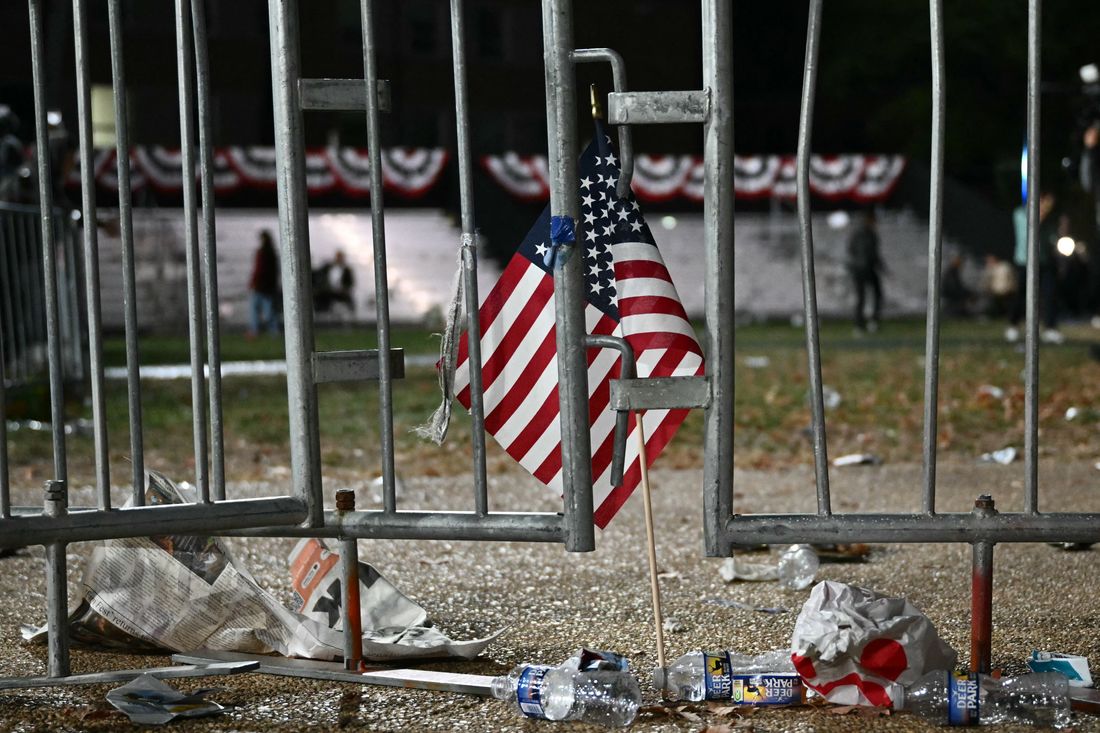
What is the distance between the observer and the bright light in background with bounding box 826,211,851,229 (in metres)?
35.7

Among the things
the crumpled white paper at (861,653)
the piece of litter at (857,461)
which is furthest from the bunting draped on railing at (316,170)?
the crumpled white paper at (861,653)

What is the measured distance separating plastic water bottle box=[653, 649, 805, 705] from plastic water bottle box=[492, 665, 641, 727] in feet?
0.43

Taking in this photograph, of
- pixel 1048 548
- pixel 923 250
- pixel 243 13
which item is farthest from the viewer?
pixel 243 13

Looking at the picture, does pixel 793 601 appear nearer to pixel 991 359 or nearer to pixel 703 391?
pixel 703 391

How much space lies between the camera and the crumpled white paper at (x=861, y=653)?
3.07 m

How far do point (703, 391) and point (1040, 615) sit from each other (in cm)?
156

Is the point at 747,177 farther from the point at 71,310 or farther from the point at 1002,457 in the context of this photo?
the point at 1002,457

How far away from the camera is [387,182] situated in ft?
113

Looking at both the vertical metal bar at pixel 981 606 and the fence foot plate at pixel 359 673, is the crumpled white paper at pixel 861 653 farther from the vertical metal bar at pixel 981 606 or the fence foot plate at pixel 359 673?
the fence foot plate at pixel 359 673

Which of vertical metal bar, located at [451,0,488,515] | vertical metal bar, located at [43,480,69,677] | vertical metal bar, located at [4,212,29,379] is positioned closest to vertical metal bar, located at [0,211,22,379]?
vertical metal bar, located at [4,212,29,379]

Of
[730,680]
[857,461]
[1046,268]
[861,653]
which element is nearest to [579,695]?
[730,680]

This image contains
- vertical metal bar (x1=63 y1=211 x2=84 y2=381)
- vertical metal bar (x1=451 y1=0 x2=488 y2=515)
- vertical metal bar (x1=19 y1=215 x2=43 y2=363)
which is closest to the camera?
vertical metal bar (x1=451 y1=0 x2=488 y2=515)

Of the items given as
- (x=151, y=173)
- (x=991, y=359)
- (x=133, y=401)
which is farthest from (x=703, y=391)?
(x=151, y=173)

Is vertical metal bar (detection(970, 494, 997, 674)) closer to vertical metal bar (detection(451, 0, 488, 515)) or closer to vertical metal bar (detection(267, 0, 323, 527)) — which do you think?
vertical metal bar (detection(451, 0, 488, 515))
